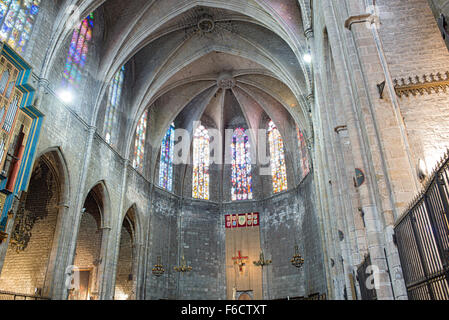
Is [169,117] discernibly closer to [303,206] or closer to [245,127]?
[245,127]

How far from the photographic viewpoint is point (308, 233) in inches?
797

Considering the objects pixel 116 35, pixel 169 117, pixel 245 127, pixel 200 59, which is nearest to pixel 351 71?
pixel 116 35

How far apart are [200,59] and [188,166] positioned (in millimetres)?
7381

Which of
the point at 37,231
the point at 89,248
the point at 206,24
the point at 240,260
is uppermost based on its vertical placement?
the point at 206,24

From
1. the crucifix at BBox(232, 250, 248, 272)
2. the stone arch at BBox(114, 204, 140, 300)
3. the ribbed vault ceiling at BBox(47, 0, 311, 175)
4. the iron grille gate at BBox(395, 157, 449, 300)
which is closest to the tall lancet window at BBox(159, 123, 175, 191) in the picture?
the ribbed vault ceiling at BBox(47, 0, 311, 175)

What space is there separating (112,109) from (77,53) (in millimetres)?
3433

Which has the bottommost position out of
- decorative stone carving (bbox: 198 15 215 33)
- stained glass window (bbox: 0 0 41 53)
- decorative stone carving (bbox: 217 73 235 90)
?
stained glass window (bbox: 0 0 41 53)

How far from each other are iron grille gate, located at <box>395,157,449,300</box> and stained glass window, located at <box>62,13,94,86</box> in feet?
45.4

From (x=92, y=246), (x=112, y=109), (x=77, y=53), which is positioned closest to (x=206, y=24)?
(x=112, y=109)

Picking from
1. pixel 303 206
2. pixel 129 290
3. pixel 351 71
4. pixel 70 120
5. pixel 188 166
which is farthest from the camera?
pixel 188 166

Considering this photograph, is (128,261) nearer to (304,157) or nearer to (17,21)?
(304,157)

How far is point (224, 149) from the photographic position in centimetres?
2659

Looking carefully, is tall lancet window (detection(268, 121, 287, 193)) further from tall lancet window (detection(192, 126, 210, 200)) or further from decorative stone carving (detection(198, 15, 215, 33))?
decorative stone carving (detection(198, 15, 215, 33))

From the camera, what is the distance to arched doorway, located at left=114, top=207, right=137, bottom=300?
63.3 ft
